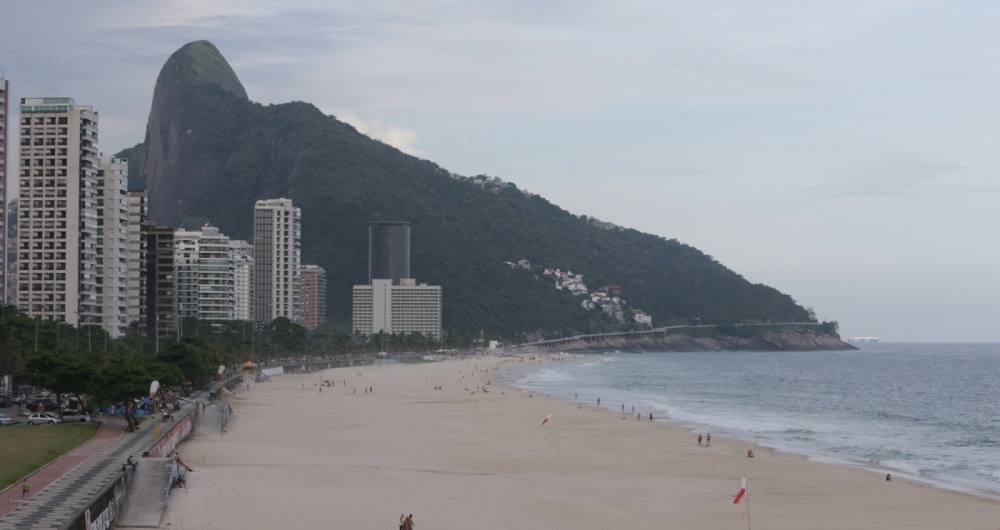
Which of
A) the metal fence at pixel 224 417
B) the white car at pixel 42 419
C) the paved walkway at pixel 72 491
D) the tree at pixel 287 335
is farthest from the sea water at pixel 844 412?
the tree at pixel 287 335

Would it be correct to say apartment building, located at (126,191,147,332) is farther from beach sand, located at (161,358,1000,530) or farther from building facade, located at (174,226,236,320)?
beach sand, located at (161,358,1000,530)

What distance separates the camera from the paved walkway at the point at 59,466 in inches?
976

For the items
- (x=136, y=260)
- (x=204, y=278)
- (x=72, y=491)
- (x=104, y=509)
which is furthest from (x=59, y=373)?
(x=204, y=278)

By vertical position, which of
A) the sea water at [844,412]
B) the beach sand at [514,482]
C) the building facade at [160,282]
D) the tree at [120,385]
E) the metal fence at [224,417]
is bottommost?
the sea water at [844,412]

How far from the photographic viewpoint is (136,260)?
122 m

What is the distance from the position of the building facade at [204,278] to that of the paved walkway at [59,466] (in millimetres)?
121894

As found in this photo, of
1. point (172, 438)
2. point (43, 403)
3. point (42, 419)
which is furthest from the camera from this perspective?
point (43, 403)

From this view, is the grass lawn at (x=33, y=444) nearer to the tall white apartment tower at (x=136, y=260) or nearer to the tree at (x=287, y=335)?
the tall white apartment tower at (x=136, y=260)

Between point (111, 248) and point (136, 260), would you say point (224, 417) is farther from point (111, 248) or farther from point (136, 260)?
point (136, 260)

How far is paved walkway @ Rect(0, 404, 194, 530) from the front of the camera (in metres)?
22.1

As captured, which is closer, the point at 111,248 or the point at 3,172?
the point at 3,172

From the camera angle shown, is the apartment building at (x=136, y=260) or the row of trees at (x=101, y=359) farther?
the apartment building at (x=136, y=260)

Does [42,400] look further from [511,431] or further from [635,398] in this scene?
[635,398]

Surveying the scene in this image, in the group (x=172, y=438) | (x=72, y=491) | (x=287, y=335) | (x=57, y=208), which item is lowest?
(x=72, y=491)
